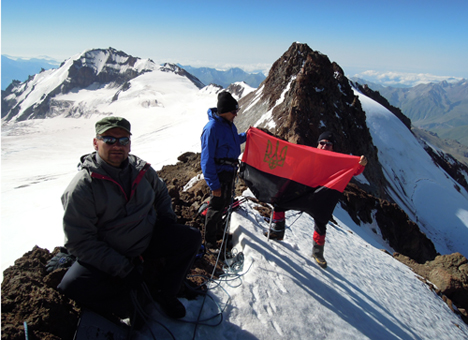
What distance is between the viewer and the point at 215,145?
4.44 metres

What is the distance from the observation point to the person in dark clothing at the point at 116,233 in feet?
8.10

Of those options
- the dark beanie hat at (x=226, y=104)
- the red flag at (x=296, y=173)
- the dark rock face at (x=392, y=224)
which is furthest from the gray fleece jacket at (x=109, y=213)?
the dark rock face at (x=392, y=224)

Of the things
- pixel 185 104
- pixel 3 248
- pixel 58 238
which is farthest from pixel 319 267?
pixel 185 104

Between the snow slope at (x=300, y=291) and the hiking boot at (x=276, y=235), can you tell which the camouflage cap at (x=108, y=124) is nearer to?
the snow slope at (x=300, y=291)

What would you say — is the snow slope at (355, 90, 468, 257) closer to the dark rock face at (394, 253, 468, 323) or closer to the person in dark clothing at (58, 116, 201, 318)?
the dark rock face at (394, 253, 468, 323)

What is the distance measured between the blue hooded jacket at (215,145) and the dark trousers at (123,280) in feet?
4.68


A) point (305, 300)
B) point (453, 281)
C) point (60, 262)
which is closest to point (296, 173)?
point (305, 300)

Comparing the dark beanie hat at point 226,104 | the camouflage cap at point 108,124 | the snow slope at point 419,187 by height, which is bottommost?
the snow slope at point 419,187

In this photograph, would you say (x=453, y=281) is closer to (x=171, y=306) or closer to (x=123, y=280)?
(x=171, y=306)

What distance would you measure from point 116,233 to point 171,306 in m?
1.16

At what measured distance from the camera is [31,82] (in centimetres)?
13700

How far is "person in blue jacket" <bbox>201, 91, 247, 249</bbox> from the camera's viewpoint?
4414mm

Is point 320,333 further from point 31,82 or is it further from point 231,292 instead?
point 31,82

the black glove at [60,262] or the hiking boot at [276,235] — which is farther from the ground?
the black glove at [60,262]
